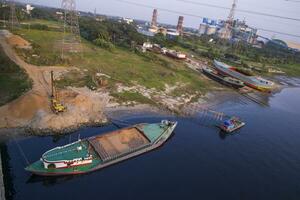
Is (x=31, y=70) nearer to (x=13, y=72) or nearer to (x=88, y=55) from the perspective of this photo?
(x=13, y=72)

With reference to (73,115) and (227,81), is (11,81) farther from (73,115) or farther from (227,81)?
(227,81)

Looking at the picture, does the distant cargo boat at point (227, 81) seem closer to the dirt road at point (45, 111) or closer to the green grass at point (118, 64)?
the green grass at point (118, 64)

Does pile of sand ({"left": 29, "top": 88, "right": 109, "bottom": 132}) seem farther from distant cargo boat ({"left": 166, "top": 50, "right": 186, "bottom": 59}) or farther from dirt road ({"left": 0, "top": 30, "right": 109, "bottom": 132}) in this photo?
distant cargo boat ({"left": 166, "top": 50, "right": 186, "bottom": 59})

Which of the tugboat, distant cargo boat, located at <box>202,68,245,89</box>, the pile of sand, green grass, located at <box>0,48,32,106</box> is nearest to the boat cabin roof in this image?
the pile of sand

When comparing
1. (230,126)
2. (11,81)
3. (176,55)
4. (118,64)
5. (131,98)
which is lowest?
(230,126)

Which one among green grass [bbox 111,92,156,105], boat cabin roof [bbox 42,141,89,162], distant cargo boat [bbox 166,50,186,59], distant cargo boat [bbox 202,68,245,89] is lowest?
boat cabin roof [bbox 42,141,89,162]

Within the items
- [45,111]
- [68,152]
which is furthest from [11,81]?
[68,152]

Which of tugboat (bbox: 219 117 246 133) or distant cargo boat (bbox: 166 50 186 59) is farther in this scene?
distant cargo boat (bbox: 166 50 186 59)
